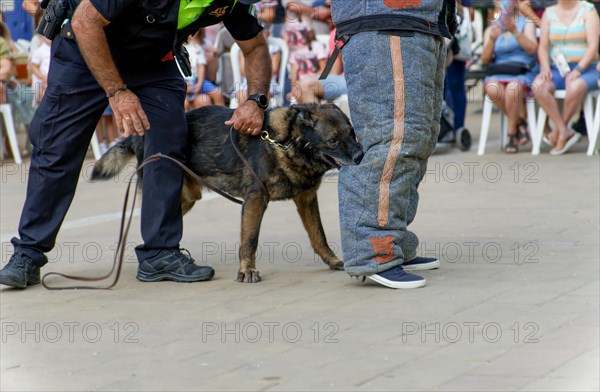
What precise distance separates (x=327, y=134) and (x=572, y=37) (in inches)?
235

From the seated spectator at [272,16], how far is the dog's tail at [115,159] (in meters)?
7.43

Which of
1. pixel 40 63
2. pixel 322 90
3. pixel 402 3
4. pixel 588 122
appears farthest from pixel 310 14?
pixel 402 3

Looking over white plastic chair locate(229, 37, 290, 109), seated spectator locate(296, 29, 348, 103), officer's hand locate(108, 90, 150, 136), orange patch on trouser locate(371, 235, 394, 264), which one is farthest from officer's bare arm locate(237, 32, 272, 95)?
A: white plastic chair locate(229, 37, 290, 109)

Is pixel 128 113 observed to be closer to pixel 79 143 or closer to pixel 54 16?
pixel 79 143

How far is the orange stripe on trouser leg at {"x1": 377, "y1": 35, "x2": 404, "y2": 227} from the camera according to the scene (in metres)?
5.23

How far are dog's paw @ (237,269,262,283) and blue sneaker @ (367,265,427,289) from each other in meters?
0.67

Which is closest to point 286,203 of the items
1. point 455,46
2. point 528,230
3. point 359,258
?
point 528,230

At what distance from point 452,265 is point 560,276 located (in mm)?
655

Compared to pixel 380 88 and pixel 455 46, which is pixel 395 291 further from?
pixel 455 46

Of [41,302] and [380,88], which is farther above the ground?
[380,88]

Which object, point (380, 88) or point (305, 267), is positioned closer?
point (380, 88)

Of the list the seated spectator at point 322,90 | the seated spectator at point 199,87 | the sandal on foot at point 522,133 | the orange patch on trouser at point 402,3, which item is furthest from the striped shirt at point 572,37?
the orange patch on trouser at point 402,3

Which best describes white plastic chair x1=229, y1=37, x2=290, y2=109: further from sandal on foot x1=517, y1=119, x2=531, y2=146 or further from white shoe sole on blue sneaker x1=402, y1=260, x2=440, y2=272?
white shoe sole on blue sneaker x1=402, y1=260, x2=440, y2=272

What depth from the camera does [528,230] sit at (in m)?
7.00
